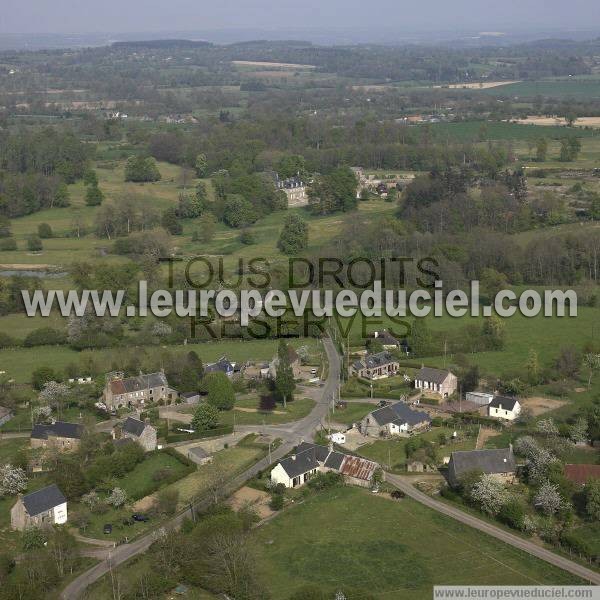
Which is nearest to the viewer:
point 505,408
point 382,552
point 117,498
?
point 382,552

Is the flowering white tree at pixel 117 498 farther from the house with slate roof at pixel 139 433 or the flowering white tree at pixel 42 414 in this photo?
the flowering white tree at pixel 42 414

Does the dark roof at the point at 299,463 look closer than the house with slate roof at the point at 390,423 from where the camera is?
Yes

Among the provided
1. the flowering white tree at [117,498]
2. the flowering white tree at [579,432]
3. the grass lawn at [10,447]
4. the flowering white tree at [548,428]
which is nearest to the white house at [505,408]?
the flowering white tree at [548,428]

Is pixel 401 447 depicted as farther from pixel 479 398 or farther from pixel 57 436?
pixel 57 436

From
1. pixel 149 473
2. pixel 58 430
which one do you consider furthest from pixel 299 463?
pixel 58 430

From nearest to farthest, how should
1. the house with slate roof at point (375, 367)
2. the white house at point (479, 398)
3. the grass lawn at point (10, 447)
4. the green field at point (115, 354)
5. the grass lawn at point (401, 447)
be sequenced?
the grass lawn at point (401, 447), the grass lawn at point (10, 447), the white house at point (479, 398), the house with slate roof at point (375, 367), the green field at point (115, 354)

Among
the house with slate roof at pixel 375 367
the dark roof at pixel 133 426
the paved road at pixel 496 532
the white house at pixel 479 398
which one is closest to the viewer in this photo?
the paved road at pixel 496 532
